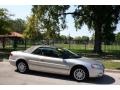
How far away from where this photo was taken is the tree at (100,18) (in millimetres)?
30125

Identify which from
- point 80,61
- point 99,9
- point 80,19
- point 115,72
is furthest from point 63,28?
point 80,61

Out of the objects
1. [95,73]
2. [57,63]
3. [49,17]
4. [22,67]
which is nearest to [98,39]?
[49,17]

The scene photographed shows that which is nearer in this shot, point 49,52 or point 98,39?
point 49,52

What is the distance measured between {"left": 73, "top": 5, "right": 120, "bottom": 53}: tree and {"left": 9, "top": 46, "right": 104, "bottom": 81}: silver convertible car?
18059 mm

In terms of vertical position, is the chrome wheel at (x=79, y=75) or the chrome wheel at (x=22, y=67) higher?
the chrome wheel at (x=22, y=67)

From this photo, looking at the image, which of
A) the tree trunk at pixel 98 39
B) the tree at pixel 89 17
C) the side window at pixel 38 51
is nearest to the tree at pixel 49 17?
the tree at pixel 89 17

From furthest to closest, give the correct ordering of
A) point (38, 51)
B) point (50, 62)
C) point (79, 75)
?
point (38, 51)
point (50, 62)
point (79, 75)

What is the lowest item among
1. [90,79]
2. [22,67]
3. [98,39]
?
[90,79]

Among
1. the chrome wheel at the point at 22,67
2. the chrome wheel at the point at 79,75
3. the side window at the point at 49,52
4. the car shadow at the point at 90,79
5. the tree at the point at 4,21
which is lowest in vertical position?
the car shadow at the point at 90,79

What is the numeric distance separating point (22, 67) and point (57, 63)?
6.09 ft

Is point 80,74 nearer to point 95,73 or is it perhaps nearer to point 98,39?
point 95,73

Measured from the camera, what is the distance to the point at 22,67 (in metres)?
13.1

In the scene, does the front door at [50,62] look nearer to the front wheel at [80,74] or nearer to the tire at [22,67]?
the front wheel at [80,74]
